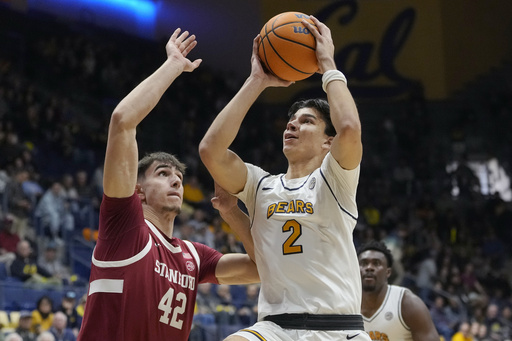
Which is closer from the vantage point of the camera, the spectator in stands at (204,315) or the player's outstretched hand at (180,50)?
the player's outstretched hand at (180,50)

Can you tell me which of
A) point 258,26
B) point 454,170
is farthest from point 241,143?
point 454,170

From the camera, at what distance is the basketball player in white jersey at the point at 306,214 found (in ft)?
12.1

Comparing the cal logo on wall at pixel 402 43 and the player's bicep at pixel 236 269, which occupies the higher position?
the cal logo on wall at pixel 402 43

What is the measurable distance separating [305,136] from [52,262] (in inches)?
298

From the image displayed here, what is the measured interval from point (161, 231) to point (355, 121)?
53.9 inches

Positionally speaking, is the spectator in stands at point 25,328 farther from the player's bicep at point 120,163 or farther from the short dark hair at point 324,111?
the short dark hair at point 324,111

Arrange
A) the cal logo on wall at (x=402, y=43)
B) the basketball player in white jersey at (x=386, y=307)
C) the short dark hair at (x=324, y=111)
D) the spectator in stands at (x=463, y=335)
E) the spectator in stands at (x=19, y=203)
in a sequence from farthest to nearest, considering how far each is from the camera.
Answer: the cal logo on wall at (x=402, y=43) → the spectator in stands at (x=463, y=335) → the spectator in stands at (x=19, y=203) → the basketball player in white jersey at (x=386, y=307) → the short dark hair at (x=324, y=111)

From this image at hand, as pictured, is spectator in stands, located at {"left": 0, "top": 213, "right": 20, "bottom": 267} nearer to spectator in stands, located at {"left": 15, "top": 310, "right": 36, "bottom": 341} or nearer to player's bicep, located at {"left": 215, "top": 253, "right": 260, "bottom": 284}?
spectator in stands, located at {"left": 15, "top": 310, "right": 36, "bottom": 341}

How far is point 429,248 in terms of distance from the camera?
17.0 meters

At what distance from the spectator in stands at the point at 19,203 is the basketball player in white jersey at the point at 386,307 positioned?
20.3 feet

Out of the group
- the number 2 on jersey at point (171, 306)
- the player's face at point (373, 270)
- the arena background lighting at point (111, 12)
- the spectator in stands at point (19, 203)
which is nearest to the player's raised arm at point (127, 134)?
the number 2 on jersey at point (171, 306)

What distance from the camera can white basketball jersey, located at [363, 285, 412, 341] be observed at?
19.1ft

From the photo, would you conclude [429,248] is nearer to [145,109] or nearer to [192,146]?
[192,146]

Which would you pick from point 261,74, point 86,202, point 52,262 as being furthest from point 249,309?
point 261,74
